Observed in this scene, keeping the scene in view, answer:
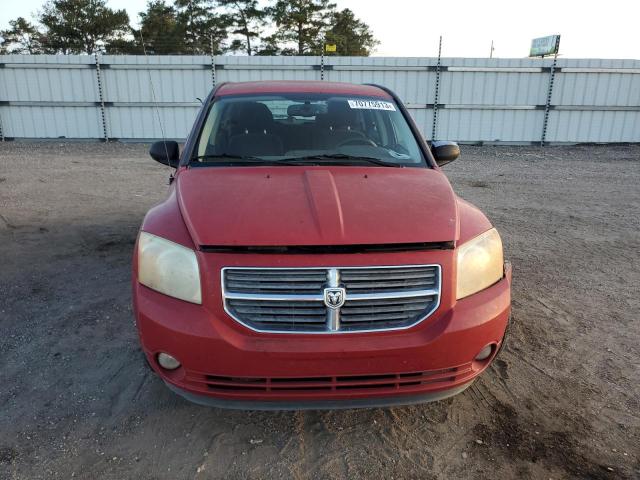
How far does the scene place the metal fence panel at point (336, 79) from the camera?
14.1 meters

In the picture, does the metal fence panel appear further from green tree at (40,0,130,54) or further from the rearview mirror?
green tree at (40,0,130,54)

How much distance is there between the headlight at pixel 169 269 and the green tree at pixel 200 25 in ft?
116

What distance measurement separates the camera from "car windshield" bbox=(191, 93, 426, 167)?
3168 millimetres

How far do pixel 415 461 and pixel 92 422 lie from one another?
1654 millimetres

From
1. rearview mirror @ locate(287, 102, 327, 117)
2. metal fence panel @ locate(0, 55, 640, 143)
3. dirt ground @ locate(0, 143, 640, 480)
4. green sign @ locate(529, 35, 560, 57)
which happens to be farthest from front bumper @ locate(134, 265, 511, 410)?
green sign @ locate(529, 35, 560, 57)

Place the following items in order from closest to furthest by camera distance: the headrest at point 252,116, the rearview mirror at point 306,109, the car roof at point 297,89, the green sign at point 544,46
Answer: the headrest at point 252,116, the rearview mirror at point 306,109, the car roof at point 297,89, the green sign at point 544,46

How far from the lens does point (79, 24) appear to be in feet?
117

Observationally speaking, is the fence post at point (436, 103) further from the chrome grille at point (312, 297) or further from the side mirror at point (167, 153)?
the chrome grille at point (312, 297)

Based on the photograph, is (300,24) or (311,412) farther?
(300,24)

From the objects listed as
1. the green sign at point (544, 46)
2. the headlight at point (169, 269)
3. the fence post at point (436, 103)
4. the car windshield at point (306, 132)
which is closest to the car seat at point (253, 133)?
the car windshield at point (306, 132)

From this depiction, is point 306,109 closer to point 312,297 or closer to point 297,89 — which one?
point 297,89

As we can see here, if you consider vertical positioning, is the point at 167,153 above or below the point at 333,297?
above

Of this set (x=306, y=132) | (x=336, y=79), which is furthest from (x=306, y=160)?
(x=336, y=79)

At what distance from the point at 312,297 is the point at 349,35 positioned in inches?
1564
